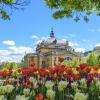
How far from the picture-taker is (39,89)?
8.80 m

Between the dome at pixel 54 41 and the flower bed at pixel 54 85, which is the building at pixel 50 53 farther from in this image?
the flower bed at pixel 54 85

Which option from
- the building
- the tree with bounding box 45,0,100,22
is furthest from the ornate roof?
the tree with bounding box 45,0,100,22

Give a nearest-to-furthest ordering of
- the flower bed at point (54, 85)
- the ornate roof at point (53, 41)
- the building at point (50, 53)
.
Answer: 1. the flower bed at point (54, 85)
2. the building at point (50, 53)
3. the ornate roof at point (53, 41)

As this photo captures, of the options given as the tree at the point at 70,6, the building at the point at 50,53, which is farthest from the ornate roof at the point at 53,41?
the tree at the point at 70,6

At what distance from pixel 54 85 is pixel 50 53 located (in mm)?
143111

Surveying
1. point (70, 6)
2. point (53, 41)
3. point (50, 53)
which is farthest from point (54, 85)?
point (53, 41)

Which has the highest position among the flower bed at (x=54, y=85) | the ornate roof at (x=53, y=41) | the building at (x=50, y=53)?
the ornate roof at (x=53, y=41)

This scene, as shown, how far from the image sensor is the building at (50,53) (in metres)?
151

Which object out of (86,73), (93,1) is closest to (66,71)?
(86,73)

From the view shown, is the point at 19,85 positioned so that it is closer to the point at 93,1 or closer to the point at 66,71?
the point at 66,71

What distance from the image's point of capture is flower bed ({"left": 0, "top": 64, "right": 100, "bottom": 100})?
7.69 metres

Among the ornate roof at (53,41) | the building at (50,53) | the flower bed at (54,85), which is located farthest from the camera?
the ornate roof at (53,41)

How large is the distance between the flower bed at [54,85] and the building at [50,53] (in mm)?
135352

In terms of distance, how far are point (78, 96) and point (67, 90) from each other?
6.22 feet
